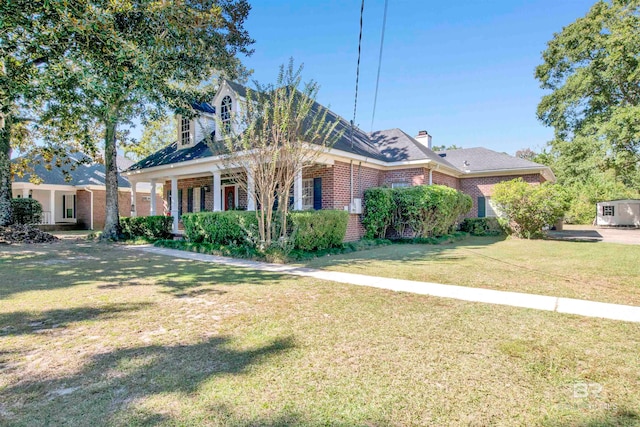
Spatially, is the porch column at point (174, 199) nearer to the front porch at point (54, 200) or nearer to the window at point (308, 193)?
the window at point (308, 193)

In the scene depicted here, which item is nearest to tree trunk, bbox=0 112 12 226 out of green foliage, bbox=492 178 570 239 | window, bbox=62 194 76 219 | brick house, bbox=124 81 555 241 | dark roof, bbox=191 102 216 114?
brick house, bbox=124 81 555 241

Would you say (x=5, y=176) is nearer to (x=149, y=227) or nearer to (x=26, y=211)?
(x=149, y=227)

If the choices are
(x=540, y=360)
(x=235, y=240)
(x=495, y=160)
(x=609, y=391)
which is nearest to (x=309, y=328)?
(x=540, y=360)

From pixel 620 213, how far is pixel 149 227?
115 feet

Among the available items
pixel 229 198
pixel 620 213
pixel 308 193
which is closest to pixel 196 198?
pixel 229 198

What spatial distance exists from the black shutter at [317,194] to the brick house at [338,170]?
37mm

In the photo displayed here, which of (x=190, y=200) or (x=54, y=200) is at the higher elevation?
(x=54, y=200)

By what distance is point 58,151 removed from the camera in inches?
616

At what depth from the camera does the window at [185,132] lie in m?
16.8

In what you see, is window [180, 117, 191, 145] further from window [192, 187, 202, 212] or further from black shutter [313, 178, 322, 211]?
black shutter [313, 178, 322, 211]

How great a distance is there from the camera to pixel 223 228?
11.1 m

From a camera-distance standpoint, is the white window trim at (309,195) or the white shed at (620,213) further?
the white shed at (620,213)

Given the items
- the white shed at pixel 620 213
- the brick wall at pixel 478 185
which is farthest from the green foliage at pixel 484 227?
the white shed at pixel 620 213

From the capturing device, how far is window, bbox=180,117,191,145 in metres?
16.8
